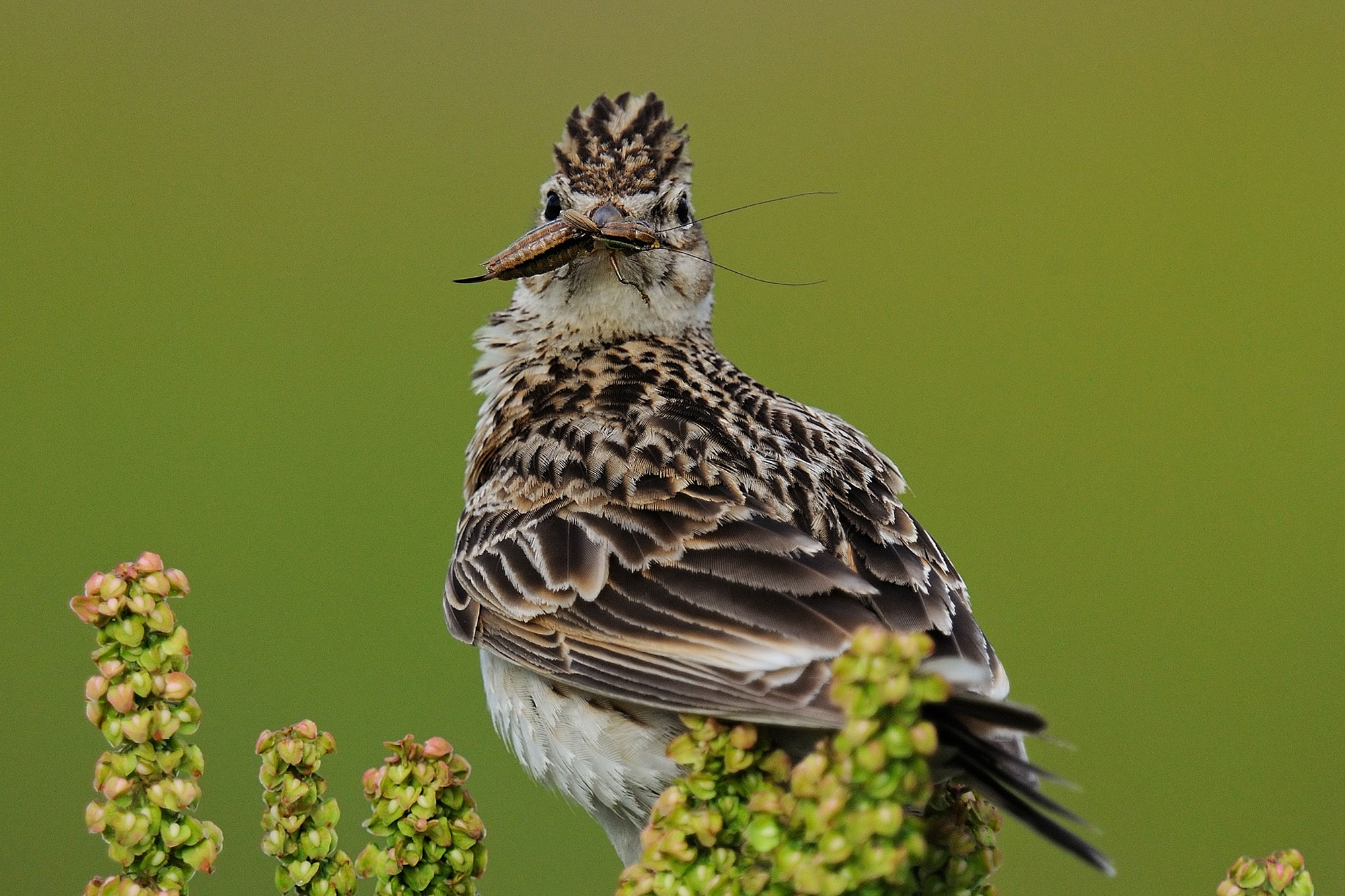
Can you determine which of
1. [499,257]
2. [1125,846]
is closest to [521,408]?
[499,257]

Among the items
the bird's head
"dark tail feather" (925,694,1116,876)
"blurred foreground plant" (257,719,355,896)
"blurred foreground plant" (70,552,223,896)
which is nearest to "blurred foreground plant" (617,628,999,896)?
"dark tail feather" (925,694,1116,876)

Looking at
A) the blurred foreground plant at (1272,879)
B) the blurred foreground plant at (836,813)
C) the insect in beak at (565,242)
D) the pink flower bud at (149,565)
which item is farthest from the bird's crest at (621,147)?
the blurred foreground plant at (1272,879)

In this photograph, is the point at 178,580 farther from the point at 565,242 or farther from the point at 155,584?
the point at 565,242

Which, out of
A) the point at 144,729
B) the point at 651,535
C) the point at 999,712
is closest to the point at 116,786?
the point at 144,729

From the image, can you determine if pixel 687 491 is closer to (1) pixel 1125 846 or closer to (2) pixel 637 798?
(2) pixel 637 798

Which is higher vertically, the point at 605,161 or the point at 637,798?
the point at 605,161

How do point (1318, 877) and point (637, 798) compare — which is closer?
point (637, 798)

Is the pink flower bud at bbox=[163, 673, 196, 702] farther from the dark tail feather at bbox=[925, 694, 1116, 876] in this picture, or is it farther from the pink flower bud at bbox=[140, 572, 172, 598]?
the dark tail feather at bbox=[925, 694, 1116, 876]
